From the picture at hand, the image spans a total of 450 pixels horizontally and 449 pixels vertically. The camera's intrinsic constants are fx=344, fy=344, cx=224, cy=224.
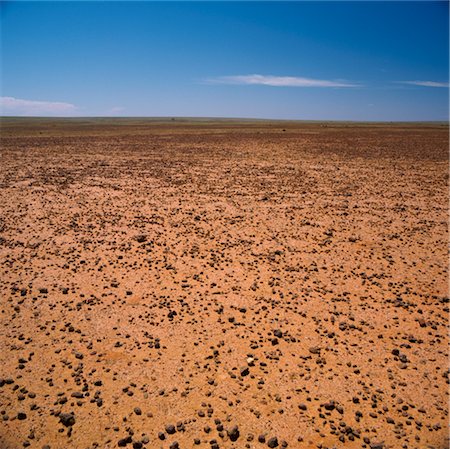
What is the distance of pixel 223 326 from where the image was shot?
18.0ft

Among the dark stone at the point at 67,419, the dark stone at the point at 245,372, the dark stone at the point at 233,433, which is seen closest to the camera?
the dark stone at the point at 233,433

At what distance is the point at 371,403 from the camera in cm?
410

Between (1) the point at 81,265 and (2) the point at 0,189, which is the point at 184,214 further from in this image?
(2) the point at 0,189

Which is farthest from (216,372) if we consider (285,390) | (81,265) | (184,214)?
(184,214)

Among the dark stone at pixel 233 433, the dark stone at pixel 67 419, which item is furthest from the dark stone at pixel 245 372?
the dark stone at pixel 67 419

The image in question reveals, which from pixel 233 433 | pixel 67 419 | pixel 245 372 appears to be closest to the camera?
pixel 233 433

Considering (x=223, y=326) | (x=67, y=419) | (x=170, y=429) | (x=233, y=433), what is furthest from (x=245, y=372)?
(x=67, y=419)

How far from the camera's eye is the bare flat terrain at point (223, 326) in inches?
151

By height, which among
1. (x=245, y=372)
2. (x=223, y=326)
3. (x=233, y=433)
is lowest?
(x=233, y=433)

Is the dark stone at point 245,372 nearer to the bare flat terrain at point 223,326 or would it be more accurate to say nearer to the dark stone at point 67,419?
the bare flat terrain at point 223,326

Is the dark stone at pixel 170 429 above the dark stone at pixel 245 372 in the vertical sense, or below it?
below

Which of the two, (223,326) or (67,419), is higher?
(223,326)

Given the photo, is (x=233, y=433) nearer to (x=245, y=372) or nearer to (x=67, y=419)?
(x=245, y=372)

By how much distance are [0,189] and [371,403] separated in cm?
1535
